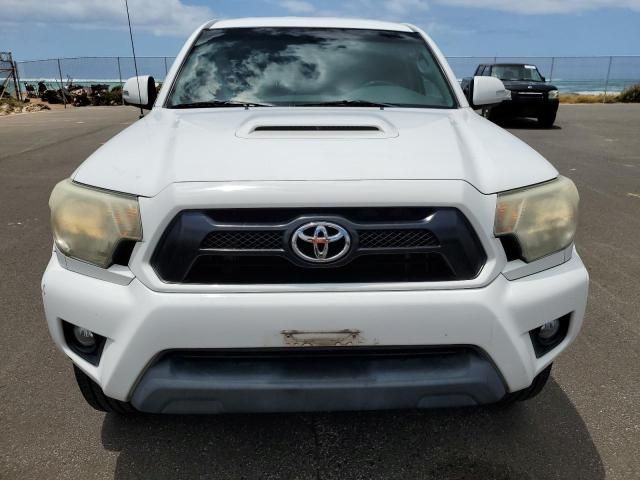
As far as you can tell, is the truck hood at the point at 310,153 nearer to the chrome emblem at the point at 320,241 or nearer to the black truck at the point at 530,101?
the chrome emblem at the point at 320,241

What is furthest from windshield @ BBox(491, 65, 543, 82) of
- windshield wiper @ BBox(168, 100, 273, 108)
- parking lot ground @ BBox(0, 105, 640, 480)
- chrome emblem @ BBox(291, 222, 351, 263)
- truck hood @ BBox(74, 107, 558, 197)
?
chrome emblem @ BBox(291, 222, 351, 263)

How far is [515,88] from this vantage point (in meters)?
14.5

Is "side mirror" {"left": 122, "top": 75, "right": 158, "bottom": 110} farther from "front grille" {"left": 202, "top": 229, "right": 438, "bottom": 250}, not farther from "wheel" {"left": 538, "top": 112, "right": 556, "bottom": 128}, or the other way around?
"wheel" {"left": 538, "top": 112, "right": 556, "bottom": 128}

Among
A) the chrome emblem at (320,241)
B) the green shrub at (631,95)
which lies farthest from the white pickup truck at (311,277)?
the green shrub at (631,95)

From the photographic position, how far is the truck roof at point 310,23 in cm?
352

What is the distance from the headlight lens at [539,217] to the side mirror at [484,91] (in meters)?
1.54

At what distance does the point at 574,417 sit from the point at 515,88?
13.3 meters

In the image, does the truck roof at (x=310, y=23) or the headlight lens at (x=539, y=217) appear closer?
the headlight lens at (x=539, y=217)

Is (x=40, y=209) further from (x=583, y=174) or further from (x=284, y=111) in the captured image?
(x=583, y=174)

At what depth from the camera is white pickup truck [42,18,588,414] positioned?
181cm

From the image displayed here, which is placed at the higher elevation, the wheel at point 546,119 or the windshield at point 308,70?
the windshield at point 308,70

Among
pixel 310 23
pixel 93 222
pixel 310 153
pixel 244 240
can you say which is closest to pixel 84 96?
pixel 310 23

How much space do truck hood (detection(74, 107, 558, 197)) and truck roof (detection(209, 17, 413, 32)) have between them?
118 centimetres

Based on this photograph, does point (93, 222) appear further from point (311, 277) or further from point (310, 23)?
point (310, 23)
